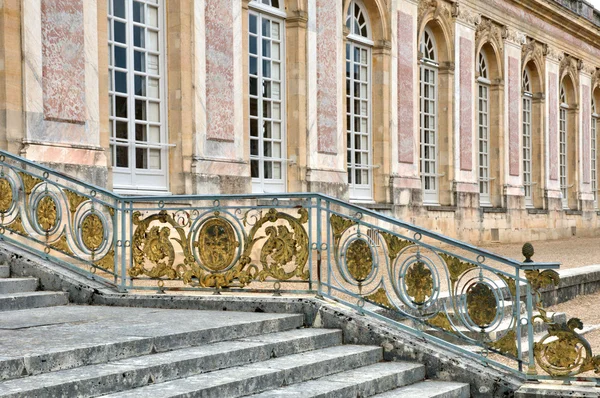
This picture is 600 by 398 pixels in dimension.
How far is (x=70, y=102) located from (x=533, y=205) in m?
16.2

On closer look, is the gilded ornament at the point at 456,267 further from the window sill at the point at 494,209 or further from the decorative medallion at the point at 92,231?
the window sill at the point at 494,209

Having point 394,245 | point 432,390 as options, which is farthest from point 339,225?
point 432,390

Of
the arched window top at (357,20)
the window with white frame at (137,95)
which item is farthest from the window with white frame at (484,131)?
the window with white frame at (137,95)

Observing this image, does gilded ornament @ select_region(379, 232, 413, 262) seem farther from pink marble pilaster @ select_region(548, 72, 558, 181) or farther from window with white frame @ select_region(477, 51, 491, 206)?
pink marble pilaster @ select_region(548, 72, 558, 181)

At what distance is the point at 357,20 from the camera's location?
51.0 ft

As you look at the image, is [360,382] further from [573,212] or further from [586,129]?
[586,129]

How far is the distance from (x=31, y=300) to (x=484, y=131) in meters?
15.6

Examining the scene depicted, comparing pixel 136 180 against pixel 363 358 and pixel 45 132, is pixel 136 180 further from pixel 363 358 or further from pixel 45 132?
pixel 363 358

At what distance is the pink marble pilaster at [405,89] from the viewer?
1631cm

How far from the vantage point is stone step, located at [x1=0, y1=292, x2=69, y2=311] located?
632cm

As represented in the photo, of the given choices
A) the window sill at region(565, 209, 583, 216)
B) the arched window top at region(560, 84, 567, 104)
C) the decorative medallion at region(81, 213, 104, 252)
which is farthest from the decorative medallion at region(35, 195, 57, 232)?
the arched window top at region(560, 84, 567, 104)

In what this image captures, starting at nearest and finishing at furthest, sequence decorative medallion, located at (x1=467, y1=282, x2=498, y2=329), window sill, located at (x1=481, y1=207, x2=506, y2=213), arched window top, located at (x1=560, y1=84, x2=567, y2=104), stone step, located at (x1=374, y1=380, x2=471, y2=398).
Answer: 1. stone step, located at (x1=374, y1=380, x2=471, y2=398)
2. decorative medallion, located at (x1=467, y1=282, x2=498, y2=329)
3. window sill, located at (x1=481, y1=207, x2=506, y2=213)
4. arched window top, located at (x1=560, y1=84, x2=567, y2=104)

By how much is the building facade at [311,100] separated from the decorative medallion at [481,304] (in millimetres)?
4685

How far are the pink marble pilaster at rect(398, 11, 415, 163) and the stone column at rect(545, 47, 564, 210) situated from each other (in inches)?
310
